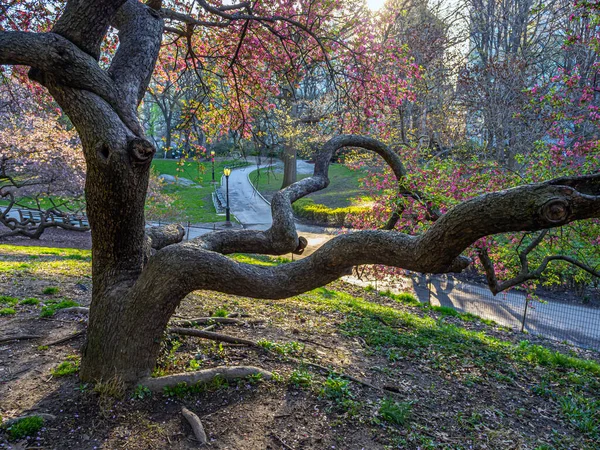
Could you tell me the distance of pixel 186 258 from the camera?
3334 millimetres

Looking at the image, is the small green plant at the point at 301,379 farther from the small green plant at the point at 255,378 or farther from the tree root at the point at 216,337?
the tree root at the point at 216,337

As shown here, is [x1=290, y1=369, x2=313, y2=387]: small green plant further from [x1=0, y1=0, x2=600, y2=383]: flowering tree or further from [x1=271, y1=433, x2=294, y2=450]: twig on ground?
[x1=0, y1=0, x2=600, y2=383]: flowering tree

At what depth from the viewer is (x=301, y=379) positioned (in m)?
3.87

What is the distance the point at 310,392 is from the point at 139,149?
2.73 meters

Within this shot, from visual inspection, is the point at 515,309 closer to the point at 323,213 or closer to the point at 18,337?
the point at 18,337

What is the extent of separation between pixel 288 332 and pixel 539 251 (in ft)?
21.1

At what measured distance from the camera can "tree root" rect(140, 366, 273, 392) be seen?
11.4ft

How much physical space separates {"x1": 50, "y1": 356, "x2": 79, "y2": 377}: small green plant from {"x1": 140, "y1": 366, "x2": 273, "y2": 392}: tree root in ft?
2.52

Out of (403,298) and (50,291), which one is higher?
(50,291)

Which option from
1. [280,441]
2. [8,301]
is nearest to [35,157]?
[8,301]

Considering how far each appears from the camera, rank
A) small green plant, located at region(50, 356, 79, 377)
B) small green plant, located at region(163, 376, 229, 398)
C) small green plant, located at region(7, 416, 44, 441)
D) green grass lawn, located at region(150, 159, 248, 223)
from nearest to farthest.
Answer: small green plant, located at region(7, 416, 44, 441) < small green plant, located at region(163, 376, 229, 398) < small green plant, located at region(50, 356, 79, 377) < green grass lawn, located at region(150, 159, 248, 223)

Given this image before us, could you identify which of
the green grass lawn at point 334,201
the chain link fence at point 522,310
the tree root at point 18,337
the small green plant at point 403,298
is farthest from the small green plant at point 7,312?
the green grass lawn at point 334,201

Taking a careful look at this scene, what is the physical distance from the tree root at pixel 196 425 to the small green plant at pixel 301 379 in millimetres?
1049

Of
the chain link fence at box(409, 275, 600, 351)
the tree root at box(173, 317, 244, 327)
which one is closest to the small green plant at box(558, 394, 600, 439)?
the tree root at box(173, 317, 244, 327)
